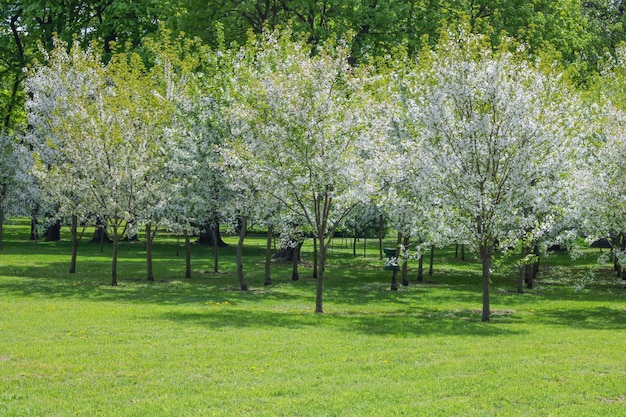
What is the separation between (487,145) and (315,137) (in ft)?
14.8

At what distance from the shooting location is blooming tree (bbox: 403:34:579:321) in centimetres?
1856

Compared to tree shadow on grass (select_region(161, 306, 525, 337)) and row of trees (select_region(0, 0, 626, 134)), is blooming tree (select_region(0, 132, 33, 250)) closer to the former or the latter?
row of trees (select_region(0, 0, 626, 134))

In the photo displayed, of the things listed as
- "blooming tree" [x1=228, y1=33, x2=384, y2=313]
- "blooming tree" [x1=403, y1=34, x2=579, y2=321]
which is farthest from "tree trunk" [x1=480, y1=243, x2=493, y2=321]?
"blooming tree" [x1=228, y1=33, x2=384, y2=313]

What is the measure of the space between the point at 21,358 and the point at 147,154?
14168 mm

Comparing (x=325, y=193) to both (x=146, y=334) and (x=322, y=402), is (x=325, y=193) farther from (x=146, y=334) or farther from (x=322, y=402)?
(x=322, y=402)

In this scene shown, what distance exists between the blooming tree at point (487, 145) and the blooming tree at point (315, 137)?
6.21 feet

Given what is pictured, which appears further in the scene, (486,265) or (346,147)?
(346,147)

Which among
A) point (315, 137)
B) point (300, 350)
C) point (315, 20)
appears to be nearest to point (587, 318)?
point (315, 137)

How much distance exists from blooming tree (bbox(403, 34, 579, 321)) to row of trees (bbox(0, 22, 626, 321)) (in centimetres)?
4

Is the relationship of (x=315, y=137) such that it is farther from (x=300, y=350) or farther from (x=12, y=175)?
(x=12, y=175)

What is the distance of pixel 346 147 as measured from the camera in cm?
2025

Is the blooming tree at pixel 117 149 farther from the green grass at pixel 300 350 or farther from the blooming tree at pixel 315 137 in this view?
the blooming tree at pixel 315 137

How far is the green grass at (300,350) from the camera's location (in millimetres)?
10391

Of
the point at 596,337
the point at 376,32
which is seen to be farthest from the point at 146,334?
the point at 376,32
